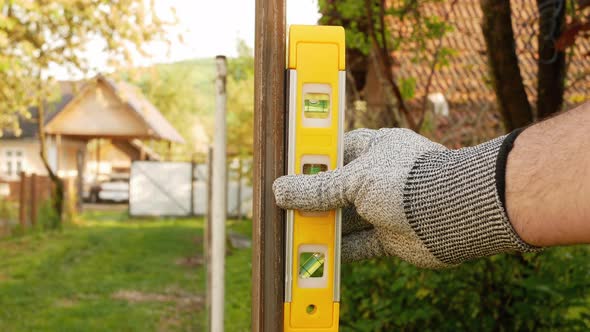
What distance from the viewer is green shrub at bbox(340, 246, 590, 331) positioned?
3738mm

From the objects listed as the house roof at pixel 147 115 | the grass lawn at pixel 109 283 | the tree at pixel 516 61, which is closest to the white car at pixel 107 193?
the house roof at pixel 147 115

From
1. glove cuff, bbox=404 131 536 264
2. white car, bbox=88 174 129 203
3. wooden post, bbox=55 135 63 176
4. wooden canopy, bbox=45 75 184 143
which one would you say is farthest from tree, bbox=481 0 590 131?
wooden post, bbox=55 135 63 176

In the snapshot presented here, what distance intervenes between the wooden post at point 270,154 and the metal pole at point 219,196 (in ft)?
10.0

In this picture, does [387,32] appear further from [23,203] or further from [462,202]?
[23,203]

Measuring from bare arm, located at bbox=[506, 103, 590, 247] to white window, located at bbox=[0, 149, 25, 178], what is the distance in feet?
111

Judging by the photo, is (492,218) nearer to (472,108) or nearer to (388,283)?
(388,283)

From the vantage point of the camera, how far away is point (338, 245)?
1.48 metres

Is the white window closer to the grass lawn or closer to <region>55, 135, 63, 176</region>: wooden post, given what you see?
<region>55, 135, 63, 176</region>: wooden post

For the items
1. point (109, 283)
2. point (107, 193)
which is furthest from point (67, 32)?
point (107, 193)

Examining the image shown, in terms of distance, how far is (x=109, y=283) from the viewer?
9312 mm

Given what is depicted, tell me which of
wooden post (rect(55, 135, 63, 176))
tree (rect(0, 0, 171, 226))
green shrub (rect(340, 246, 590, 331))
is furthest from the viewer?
wooden post (rect(55, 135, 63, 176))

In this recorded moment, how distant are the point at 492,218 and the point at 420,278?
102 inches

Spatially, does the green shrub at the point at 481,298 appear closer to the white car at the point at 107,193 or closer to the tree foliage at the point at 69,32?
the tree foliage at the point at 69,32

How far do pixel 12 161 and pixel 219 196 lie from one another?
100ft
